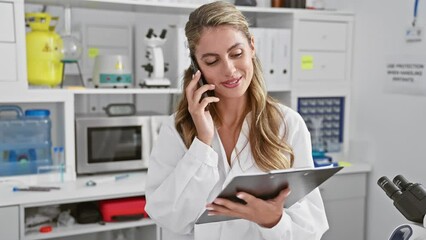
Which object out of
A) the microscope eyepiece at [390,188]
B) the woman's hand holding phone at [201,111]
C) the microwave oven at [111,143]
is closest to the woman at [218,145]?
the woman's hand holding phone at [201,111]

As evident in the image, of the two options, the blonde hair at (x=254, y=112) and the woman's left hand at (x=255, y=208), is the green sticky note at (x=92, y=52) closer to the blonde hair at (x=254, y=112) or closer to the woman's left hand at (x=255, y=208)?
the blonde hair at (x=254, y=112)

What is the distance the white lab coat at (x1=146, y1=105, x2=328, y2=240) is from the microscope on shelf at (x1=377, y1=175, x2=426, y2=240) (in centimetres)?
29

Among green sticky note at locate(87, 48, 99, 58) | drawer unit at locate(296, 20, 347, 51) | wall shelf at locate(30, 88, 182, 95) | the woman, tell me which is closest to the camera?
the woman

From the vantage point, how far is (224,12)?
139 centimetres

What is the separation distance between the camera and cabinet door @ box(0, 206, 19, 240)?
205 centimetres

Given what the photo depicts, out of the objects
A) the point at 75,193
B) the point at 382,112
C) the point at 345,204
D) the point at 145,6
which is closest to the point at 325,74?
the point at 382,112

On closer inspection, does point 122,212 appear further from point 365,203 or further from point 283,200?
point 365,203

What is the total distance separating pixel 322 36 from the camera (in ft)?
9.75

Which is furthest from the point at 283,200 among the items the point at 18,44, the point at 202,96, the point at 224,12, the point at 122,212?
the point at 18,44

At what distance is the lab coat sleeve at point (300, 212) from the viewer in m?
1.24

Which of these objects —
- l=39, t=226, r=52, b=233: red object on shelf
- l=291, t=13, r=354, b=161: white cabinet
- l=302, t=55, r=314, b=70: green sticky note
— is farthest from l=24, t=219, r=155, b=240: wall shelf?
l=302, t=55, r=314, b=70: green sticky note

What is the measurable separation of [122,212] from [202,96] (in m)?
1.10

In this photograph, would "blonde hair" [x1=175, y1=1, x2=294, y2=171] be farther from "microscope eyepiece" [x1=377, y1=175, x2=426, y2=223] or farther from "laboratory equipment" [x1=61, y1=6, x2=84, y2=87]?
"laboratory equipment" [x1=61, y1=6, x2=84, y2=87]

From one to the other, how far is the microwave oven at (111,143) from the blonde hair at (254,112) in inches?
45.7
